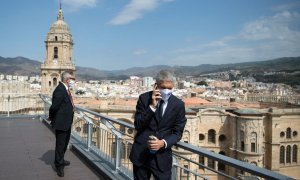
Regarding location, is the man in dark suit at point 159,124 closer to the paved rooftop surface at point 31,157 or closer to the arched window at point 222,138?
the paved rooftop surface at point 31,157

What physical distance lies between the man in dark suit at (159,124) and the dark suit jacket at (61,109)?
2394mm

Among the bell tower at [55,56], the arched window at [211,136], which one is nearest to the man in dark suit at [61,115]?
the arched window at [211,136]

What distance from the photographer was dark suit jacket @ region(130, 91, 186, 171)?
9.77ft

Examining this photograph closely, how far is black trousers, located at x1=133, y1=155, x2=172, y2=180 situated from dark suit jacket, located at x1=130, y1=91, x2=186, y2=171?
0.12 ft

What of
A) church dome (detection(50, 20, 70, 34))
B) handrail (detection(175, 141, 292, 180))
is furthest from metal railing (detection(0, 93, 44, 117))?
church dome (detection(50, 20, 70, 34))

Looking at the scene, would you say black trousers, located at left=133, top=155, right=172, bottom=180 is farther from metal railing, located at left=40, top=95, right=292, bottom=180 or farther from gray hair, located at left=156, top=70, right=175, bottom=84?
gray hair, located at left=156, top=70, right=175, bottom=84

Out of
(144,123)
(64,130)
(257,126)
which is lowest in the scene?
(257,126)

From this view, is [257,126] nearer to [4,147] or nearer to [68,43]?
[68,43]

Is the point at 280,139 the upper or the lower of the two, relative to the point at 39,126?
lower

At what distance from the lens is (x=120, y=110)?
32.5 m

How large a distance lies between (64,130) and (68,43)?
3379 cm

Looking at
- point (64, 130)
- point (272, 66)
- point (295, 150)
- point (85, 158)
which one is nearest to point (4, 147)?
point (85, 158)

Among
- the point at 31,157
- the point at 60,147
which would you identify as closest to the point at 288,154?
the point at 31,157

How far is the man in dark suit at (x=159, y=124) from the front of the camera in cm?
295
